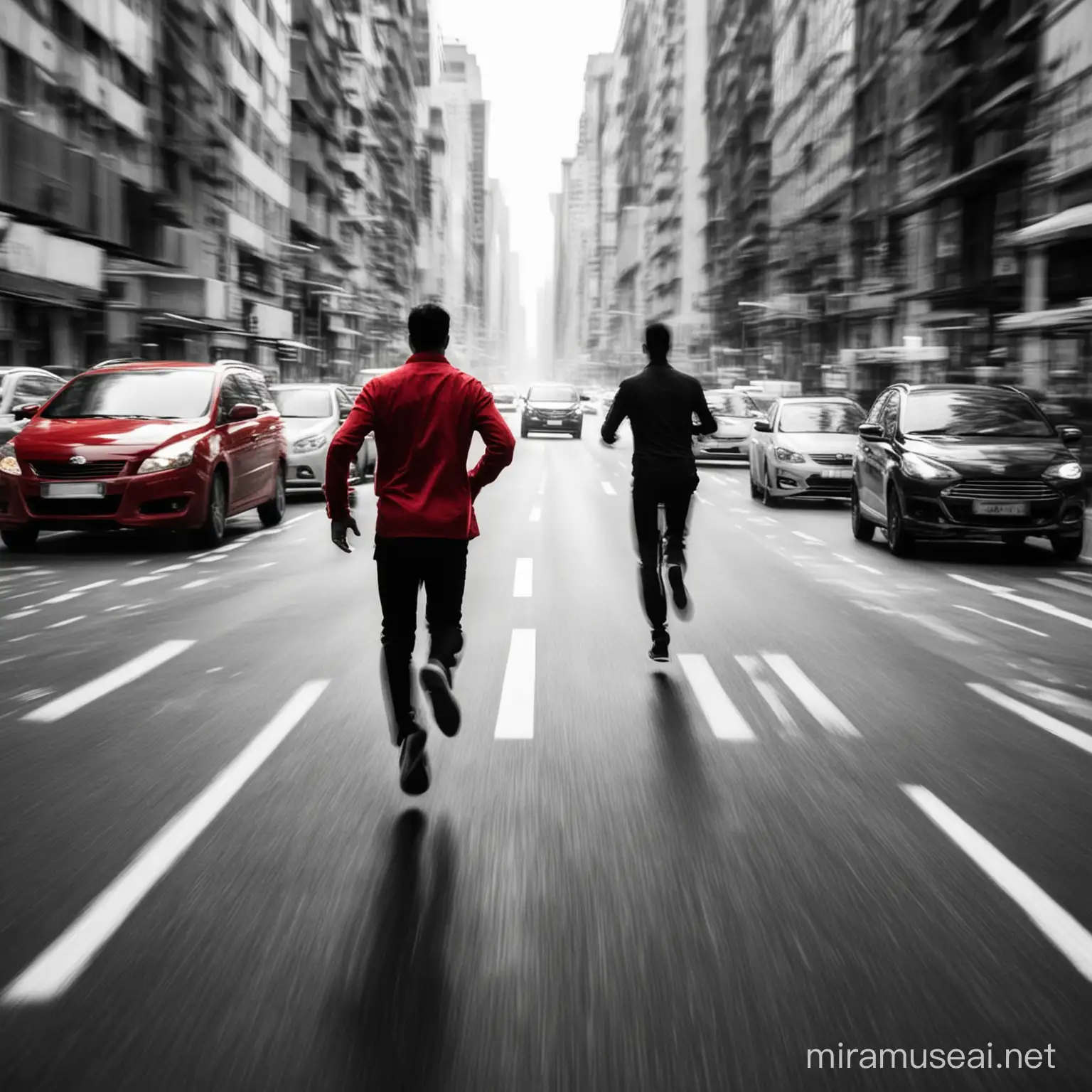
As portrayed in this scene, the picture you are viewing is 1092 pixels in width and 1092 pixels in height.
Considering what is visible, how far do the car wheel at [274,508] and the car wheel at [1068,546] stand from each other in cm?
369

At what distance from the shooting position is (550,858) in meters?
4.38

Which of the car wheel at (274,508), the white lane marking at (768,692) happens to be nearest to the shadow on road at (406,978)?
the white lane marking at (768,692)

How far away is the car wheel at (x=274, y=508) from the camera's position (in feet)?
54.3

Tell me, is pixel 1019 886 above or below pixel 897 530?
above

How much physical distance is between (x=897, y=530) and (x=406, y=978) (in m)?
10.9

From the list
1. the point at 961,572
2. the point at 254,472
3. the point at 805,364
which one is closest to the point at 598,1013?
the point at 961,572

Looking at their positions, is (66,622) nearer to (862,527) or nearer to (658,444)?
(658,444)

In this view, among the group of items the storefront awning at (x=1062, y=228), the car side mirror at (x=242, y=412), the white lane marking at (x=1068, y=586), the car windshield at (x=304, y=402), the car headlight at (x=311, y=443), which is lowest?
the white lane marking at (x=1068, y=586)

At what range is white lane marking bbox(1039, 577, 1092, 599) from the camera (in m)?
11.2

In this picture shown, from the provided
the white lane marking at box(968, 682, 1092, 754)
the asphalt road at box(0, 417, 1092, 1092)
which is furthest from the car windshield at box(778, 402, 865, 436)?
the white lane marking at box(968, 682, 1092, 754)

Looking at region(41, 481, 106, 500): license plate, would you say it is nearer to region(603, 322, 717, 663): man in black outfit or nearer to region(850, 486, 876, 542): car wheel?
region(603, 322, 717, 663): man in black outfit

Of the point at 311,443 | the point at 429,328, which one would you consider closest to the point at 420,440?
the point at 429,328

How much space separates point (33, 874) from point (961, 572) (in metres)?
9.90

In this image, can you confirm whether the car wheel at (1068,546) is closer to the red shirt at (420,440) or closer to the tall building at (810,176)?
the red shirt at (420,440)
